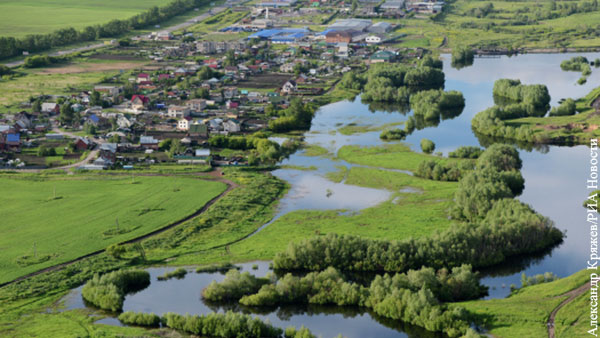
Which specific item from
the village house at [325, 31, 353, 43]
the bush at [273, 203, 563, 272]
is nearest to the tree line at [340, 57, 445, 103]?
the village house at [325, 31, 353, 43]

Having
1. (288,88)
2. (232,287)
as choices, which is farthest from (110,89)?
(232,287)

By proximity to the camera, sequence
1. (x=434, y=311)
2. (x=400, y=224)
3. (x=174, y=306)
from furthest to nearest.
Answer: (x=400, y=224) → (x=174, y=306) → (x=434, y=311)

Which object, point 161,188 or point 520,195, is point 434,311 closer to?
point 520,195

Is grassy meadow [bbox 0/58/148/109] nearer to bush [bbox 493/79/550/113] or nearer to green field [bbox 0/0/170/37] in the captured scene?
green field [bbox 0/0/170/37]

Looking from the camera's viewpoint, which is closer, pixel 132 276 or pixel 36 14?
pixel 132 276

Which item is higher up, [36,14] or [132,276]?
[36,14]

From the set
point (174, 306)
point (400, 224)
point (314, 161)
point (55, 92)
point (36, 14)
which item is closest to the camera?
point (174, 306)

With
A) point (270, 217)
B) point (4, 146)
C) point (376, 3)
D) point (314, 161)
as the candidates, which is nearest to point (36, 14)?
point (376, 3)
